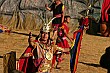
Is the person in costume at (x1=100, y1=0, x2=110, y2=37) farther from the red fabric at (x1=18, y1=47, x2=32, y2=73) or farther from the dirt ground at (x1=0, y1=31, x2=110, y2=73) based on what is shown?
the red fabric at (x1=18, y1=47, x2=32, y2=73)

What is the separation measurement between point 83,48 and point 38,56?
23.6 ft

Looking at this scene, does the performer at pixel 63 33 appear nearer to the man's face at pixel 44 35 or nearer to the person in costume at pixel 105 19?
the man's face at pixel 44 35

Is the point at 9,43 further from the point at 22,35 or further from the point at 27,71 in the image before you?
the point at 27,71

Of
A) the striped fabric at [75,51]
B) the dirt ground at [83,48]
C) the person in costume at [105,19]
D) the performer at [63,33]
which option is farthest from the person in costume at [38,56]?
the person in costume at [105,19]

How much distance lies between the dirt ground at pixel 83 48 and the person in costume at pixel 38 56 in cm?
357

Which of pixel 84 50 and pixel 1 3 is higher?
pixel 1 3

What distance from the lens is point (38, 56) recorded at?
7.10 m

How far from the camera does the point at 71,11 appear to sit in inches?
719

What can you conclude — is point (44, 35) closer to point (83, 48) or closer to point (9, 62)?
point (9, 62)

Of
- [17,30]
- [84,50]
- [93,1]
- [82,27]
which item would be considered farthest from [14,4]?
[82,27]

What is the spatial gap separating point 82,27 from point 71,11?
33.7ft

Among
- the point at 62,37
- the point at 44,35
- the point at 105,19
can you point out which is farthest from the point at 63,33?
the point at 105,19

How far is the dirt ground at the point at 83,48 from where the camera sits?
1134cm

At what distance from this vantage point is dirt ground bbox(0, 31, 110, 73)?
37.2 ft
